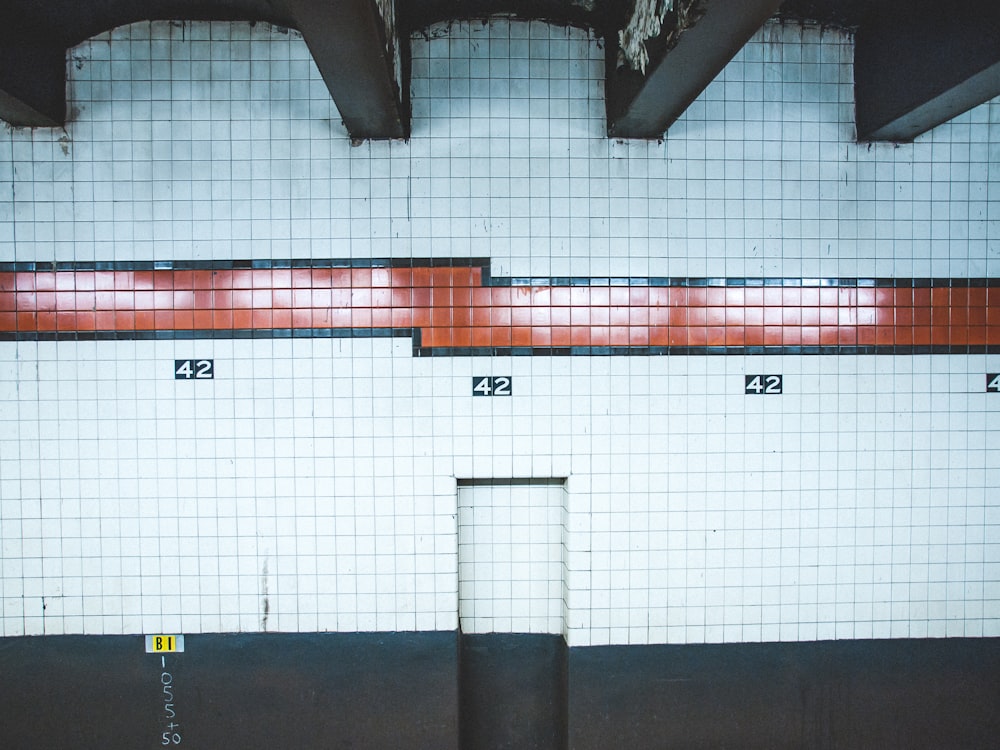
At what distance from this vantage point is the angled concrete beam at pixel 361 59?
203cm

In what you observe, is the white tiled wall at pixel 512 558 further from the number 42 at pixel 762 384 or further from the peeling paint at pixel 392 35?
the peeling paint at pixel 392 35

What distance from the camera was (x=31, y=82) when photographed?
110 inches

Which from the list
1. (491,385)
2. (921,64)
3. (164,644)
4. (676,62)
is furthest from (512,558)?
(921,64)

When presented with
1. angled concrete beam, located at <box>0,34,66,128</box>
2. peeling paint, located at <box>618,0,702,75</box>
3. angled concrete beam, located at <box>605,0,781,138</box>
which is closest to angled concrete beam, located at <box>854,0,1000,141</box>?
angled concrete beam, located at <box>605,0,781,138</box>

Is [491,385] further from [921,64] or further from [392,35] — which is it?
[921,64]

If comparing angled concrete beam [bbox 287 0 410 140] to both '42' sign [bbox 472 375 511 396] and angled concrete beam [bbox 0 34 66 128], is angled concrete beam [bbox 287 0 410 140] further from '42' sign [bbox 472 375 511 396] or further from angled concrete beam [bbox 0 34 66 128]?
angled concrete beam [bbox 0 34 66 128]

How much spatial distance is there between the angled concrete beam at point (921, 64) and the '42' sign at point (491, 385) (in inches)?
95.5

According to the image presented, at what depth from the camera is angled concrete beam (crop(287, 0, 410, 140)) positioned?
6.64ft

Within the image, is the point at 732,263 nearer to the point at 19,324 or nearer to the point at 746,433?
the point at 746,433

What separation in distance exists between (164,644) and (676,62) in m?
3.87

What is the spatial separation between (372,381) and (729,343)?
1993 millimetres

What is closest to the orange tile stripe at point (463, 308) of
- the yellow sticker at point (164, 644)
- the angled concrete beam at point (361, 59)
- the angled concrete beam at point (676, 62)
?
the angled concrete beam at point (361, 59)

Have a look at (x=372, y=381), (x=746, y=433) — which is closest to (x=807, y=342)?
(x=746, y=433)

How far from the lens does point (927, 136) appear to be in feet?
10.4
